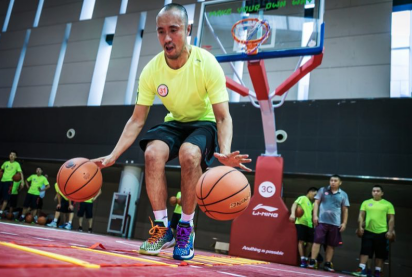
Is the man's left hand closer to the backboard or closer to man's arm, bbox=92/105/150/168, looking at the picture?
man's arm, bbox=92/105/150/168

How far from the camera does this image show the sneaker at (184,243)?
2.26 meters

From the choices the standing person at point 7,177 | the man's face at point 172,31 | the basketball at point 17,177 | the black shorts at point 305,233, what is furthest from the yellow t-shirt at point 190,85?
the standing person at point 7,177

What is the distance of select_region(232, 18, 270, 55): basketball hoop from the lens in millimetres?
5303

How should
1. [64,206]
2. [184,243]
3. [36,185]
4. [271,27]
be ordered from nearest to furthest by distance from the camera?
[184,243], [271,27], [64,206], [36,185]

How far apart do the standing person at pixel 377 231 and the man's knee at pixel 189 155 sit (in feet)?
14.9

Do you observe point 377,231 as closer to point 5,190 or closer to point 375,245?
point 375,245

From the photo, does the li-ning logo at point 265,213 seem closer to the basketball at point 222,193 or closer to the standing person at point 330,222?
the standing person at point 330,222

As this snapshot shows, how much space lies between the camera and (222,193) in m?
2.19

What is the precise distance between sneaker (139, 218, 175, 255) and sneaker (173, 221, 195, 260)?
11cm

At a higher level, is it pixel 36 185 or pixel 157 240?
pixel 36 185

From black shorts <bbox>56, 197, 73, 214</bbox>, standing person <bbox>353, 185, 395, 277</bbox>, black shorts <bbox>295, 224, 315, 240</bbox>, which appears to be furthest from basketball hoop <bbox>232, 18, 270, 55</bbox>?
black shorts <bbox>56, 197, 73, 214</bbox>

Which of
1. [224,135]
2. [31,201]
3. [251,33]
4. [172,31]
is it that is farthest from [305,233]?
[31,201]

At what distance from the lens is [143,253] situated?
7.45ft

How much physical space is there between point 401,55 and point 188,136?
7.78 meters
